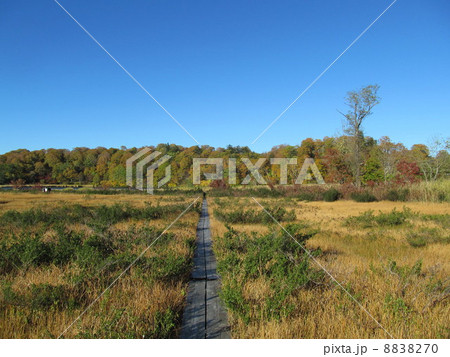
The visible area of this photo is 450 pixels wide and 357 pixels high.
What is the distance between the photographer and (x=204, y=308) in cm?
335

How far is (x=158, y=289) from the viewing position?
140 inches

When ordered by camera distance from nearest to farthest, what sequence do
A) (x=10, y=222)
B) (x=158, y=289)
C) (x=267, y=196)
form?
(x=158, y=289), (x=10, y=222), (x=267, y=196)

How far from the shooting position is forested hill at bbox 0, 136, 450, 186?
21.4 metres

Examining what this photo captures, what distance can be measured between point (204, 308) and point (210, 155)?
3802 cm

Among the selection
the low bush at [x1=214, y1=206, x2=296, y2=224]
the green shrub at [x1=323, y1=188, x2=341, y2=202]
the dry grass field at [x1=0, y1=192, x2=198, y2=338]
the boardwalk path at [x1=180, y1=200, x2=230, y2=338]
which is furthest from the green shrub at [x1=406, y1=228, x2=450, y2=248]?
the green shrub at [x1=323, y1=188, x2=341, y2=202]

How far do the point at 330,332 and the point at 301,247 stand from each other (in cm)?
232

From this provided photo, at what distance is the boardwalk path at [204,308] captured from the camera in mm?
2811

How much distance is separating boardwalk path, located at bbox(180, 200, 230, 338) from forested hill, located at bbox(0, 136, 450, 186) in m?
20.5

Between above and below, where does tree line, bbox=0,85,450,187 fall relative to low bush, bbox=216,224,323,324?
above

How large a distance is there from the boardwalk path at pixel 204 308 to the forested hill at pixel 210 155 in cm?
2052

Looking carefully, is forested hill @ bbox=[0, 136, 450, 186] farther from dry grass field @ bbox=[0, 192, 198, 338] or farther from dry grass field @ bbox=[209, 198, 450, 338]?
dry grass field @ bbox=[209, 198, 450, 338]

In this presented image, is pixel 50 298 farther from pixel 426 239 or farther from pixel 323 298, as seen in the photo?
pixel 426 239
